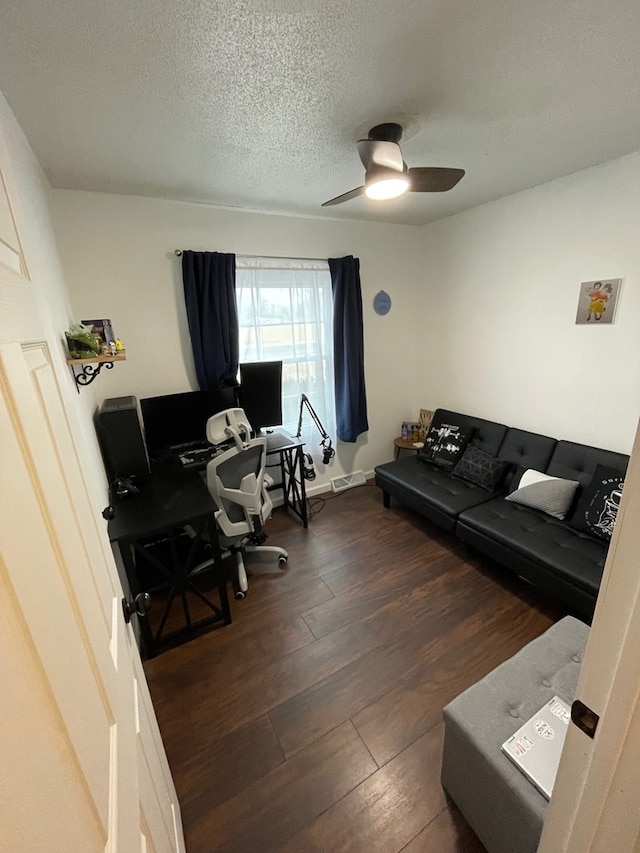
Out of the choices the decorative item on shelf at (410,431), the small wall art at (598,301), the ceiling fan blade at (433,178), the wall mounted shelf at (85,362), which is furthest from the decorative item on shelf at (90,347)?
the small wall art at (598,301)

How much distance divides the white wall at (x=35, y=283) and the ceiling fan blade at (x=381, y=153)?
132 cm

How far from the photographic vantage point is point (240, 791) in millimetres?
1350

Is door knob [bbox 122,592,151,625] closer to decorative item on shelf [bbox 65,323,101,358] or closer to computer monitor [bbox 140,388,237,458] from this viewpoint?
decorative item on shelf [bbox 65,323,101,358]

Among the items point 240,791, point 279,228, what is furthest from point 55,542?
point 279,228

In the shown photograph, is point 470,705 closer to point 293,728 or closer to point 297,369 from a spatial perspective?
point 293,728

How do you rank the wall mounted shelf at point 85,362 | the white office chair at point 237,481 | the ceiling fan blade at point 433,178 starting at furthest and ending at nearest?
the white office chair at point 237,481 → the ceiling fan blade at point 433,178 → the wall mounted shelf at point 85,362

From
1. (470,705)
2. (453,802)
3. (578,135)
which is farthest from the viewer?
(578,135)

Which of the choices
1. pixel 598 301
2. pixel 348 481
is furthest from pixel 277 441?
pixel 598 301

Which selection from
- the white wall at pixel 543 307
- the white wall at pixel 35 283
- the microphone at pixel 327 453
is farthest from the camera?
the microphone at pixel 327 453

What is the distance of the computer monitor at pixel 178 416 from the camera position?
249cm

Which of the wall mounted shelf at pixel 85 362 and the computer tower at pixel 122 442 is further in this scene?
the computer tower at pixel 122 442

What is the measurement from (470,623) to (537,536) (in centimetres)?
66

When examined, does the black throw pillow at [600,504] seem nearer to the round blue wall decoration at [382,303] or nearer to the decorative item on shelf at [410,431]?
the decorative item on shelf at [410,431]

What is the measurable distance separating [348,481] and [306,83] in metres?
3.01
